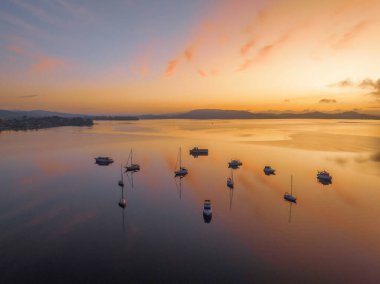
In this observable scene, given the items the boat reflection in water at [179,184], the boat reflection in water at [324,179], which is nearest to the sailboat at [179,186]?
the boat reflection in water at [179,184]

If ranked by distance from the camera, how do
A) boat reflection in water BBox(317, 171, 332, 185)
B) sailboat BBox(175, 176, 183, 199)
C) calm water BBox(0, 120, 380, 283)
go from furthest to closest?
boat reflection in water BBox(317, 171, 332, 185) → sailboat BBox(175, 176, 183, 199) → calm water BBox(0, 120, 380, 283)

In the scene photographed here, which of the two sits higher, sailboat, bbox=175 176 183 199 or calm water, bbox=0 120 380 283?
calm water, bbox=0 120 380 283

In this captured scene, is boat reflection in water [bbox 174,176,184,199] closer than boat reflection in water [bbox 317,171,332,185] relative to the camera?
Yes

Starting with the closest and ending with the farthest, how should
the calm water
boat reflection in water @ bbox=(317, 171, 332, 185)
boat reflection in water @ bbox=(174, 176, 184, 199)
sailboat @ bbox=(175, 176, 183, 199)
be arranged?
1. the calm water
2. sailboat @ bbox=(175, 176, 183, 199)
3. boat reflection in water @ bbox=(174, 176, 184, 199)
4. boat reflection in water @ bbox=(317, 171, 332, 185)

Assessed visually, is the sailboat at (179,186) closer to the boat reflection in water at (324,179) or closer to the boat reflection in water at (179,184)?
the boat reflection in water at (179,184)

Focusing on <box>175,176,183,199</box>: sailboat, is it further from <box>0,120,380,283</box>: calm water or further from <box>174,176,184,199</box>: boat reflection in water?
<box>0,120,380,283</box>: calm water

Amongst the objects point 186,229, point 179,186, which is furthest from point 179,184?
point 186,229

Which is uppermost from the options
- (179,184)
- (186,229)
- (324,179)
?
(186,229)

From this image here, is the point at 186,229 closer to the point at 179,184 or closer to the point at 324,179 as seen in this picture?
the point at 179,184

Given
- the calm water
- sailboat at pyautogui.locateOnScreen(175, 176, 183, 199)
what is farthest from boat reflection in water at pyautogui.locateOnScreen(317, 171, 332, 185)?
sailboat at pyautogui.locateOnScreen(175, 176, 183, 199)

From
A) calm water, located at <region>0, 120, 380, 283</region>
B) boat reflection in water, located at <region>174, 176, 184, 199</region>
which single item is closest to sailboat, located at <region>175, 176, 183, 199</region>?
boat reflection in water, located at <region>174, 176, 184, 199</region>

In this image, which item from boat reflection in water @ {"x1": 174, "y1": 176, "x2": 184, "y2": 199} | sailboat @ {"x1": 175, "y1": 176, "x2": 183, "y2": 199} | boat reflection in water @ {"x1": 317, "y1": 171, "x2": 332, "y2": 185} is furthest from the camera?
A: boat reflection in water @ {"x1": 317, "y1": 171, "x2": 332, "y2": 185}

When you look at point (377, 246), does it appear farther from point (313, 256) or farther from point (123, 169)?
point (123, 169)
